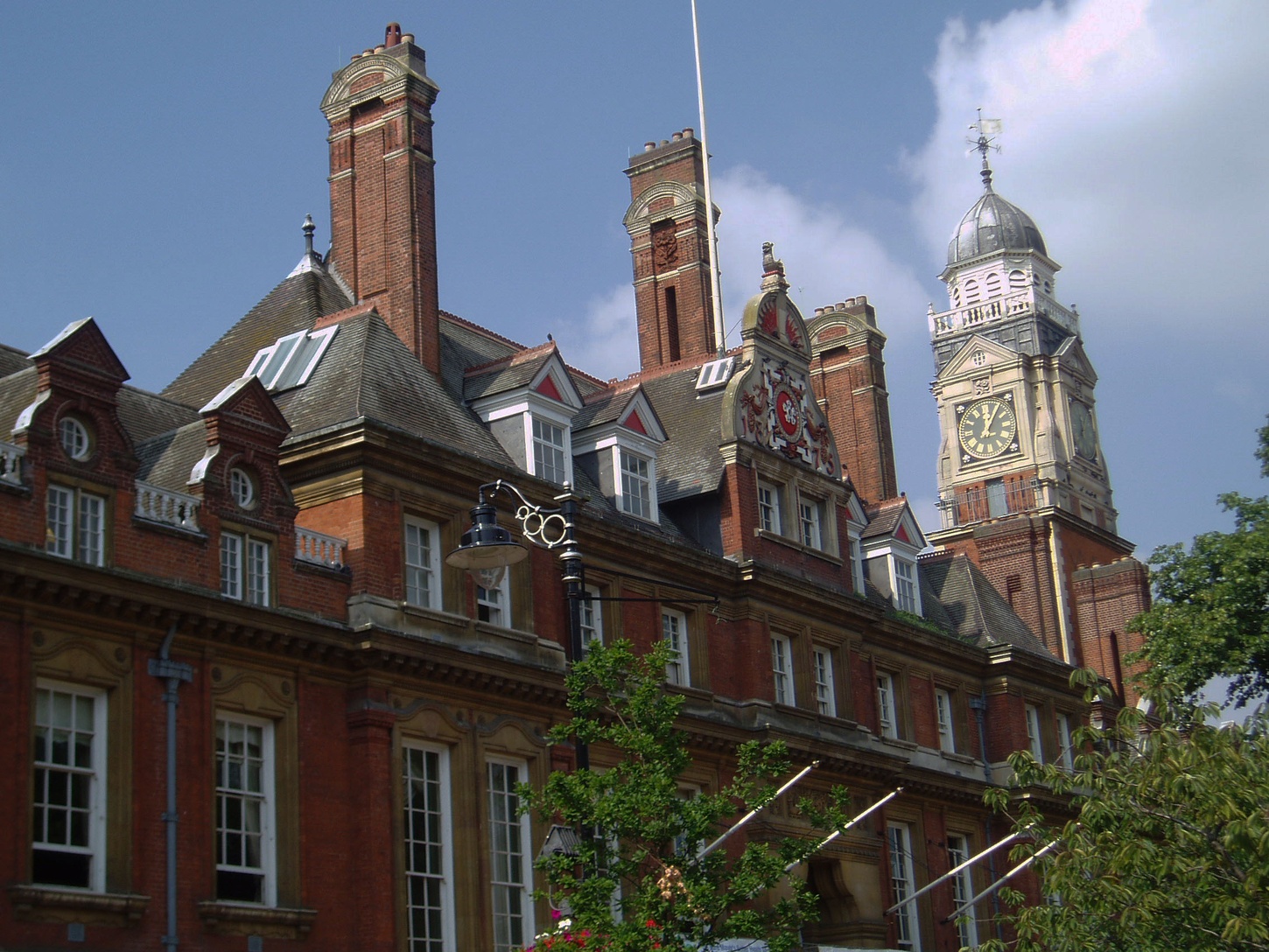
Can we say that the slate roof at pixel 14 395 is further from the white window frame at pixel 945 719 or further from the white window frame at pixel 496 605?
the white window frame at pixel 945 719

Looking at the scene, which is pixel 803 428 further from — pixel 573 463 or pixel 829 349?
pixel 829 349

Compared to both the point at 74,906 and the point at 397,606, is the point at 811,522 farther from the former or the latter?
the point at 74,906

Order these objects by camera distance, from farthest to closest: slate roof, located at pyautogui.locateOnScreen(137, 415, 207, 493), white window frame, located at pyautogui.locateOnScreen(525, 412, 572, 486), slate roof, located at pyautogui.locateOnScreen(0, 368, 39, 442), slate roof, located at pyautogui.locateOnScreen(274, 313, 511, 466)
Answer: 1. white window frame, located at pyautogui.locateOnScreen(525, 412, 572, 486)
2. slate roof, located at pyautogui.locateOnScreen(274, 313, 511, 466)
3. slate roof, located at pyautogui.locateOnScreen(137, 415, 207, 493)
4. slate roof, located at pyautogui.locateOnScreen(0, 368, 39, 442)

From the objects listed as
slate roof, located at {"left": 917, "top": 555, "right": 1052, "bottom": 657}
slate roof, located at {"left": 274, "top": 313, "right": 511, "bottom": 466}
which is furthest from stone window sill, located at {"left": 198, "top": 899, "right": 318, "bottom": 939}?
slate roof, located at {"left": 917, "top": 555, "right": 1052, "bottom": 657}

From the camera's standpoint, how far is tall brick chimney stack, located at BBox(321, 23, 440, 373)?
33.7 m

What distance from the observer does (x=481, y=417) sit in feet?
111

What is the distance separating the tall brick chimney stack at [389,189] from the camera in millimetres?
33719

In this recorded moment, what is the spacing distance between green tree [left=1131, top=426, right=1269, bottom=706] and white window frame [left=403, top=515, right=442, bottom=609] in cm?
1845

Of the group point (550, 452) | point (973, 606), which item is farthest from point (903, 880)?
point (550, 452)

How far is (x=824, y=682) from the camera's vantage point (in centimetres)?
3950

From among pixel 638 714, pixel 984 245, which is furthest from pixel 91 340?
pixel 984 245

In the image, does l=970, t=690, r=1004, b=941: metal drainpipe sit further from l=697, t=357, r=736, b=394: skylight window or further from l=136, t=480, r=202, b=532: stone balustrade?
l=136, t=480, r=202, b=532: stone balustrade

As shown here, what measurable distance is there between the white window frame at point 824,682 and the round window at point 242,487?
15458mm

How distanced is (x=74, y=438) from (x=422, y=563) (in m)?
6.82
